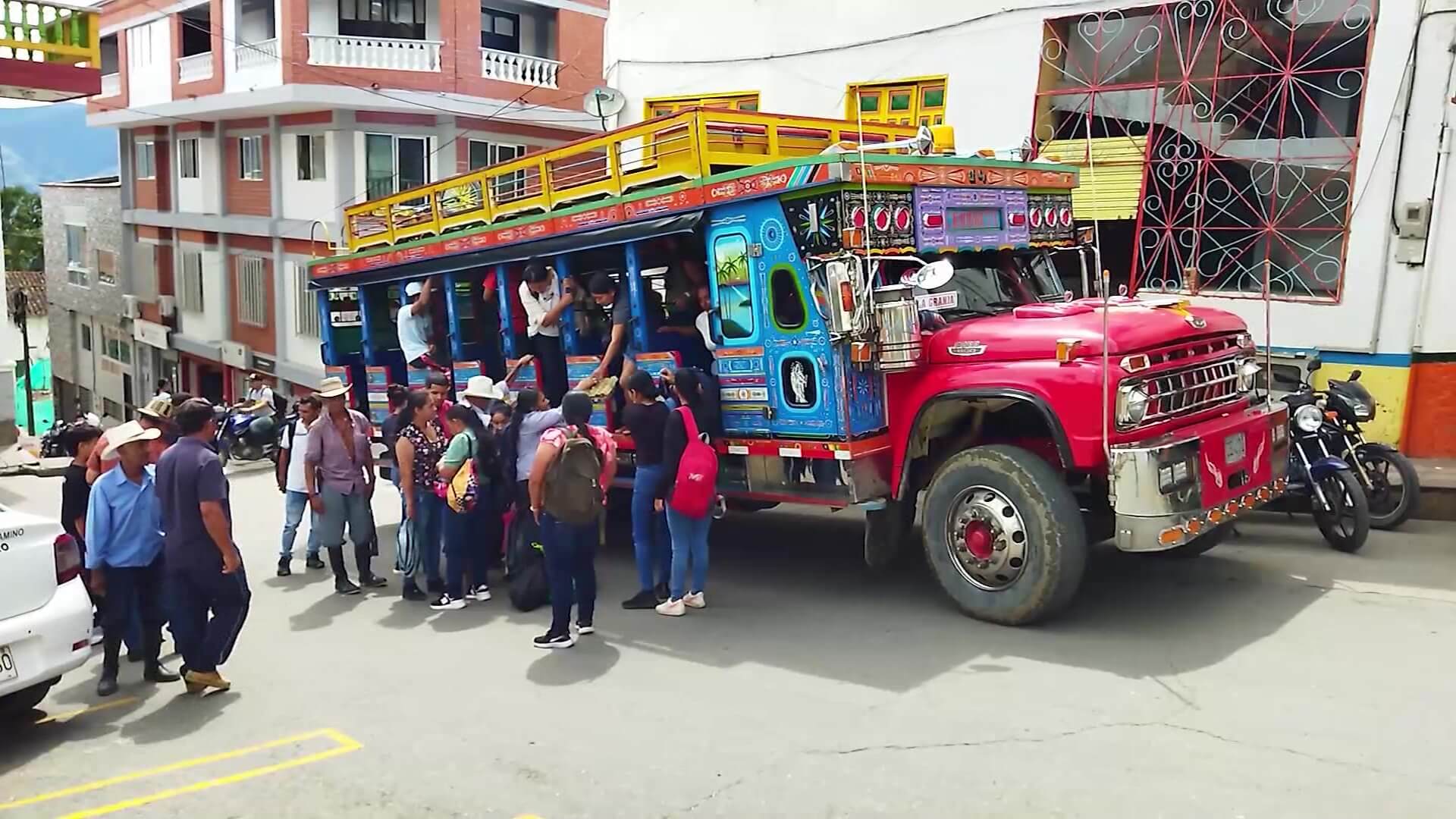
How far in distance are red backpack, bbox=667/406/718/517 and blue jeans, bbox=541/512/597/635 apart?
655 millimetres

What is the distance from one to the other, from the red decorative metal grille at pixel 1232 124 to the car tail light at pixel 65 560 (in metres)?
10.0

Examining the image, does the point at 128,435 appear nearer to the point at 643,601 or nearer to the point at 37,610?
the point at 37,610

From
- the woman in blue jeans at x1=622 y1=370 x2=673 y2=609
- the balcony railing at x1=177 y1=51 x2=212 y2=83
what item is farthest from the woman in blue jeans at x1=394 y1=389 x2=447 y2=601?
the balcony railing at x1=177 y1=51 x2=212 y2=83

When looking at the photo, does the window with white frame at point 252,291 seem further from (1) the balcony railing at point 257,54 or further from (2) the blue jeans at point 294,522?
(2) the blue jeans at point 294,522

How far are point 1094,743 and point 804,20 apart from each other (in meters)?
12.8

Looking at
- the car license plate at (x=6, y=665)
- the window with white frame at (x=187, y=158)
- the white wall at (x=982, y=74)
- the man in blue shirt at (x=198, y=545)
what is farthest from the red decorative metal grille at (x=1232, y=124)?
the window with white frame at (x=187, y=158)

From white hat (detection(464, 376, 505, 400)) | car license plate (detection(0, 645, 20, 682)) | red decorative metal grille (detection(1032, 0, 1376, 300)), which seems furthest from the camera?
red decorative metal grille (detection(1032, 0, 1376, 300))

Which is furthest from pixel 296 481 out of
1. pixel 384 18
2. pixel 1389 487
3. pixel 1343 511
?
pixel 384 18

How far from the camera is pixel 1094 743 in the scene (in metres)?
5.38

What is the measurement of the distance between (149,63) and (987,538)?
93.8 feet

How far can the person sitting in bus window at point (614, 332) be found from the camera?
28.8ft

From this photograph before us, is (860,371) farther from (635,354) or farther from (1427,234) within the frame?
(1427,234)

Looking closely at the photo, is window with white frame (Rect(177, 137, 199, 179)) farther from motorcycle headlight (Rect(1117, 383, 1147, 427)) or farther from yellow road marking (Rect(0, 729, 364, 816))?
motorcycle headlight (Rect(1117, 383, 1147, 427))

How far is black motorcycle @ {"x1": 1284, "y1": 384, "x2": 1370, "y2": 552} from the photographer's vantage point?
860 cm
